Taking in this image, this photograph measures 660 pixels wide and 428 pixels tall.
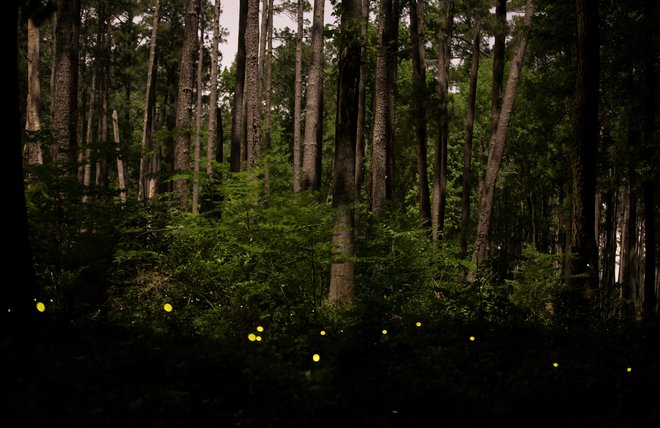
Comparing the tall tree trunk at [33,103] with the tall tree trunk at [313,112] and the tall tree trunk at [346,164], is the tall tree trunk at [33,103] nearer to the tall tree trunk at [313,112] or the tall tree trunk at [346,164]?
the tall tree trunk at [313,112]

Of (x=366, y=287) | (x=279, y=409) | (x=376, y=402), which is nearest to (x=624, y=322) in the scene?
(x=366, y=287)

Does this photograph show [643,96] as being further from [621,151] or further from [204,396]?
[204,396]

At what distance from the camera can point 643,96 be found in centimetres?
1811

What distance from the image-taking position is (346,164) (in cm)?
1048

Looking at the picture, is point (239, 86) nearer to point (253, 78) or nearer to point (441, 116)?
point (253, 78)

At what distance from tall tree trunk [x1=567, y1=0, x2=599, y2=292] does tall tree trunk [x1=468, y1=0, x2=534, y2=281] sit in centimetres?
552

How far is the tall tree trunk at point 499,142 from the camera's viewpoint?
17266mm

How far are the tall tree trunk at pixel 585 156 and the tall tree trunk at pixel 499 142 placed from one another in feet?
18.1

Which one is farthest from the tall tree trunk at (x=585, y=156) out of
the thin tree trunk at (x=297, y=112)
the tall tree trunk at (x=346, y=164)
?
the thin tree trunk at (x=297, y=112)

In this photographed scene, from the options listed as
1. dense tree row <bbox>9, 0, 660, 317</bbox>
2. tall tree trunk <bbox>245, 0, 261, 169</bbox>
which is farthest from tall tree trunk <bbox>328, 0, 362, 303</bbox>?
tall tree trunk <bbox>245, 0, 261, 169</bbox>

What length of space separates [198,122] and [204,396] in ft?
111

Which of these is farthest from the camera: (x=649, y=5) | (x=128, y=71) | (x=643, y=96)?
(x=128, y=71)

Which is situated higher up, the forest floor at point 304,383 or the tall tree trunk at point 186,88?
the tall tree trunk at point 186,88

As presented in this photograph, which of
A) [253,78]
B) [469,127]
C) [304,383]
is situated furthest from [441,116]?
[304,383]
